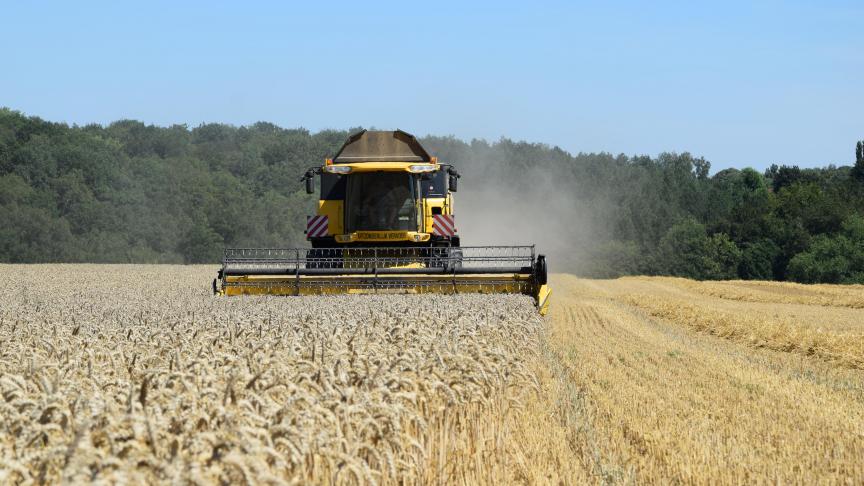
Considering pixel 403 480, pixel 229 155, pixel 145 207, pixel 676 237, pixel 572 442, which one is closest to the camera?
pixel 403 480

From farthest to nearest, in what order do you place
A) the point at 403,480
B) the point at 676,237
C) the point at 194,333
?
the point at 676,237
the point at 194,333
the point at 403,480

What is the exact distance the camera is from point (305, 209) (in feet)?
289

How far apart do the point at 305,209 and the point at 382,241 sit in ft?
223

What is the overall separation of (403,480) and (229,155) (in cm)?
10740

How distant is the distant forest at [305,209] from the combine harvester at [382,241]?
53.2 meters

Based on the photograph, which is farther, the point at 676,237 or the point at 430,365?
the point at 676,237

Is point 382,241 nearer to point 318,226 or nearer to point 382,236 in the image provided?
point 382,236

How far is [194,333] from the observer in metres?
7.68

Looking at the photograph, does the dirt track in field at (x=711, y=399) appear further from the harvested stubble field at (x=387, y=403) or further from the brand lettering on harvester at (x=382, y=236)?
the brand lettering on harvester at (x=382, y=236)

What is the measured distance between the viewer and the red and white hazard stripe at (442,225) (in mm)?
20922

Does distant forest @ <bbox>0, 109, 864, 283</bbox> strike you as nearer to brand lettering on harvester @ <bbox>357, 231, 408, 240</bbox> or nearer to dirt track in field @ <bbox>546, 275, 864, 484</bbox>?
dirt track in field @ <bbox>546, 275, 864, 484</bbox>

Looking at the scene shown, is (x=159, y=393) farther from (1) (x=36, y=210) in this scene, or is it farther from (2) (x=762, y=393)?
(1) (x=36, y=210)

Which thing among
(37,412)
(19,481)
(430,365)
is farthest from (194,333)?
(19,481)

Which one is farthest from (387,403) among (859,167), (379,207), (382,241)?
(859,167)
